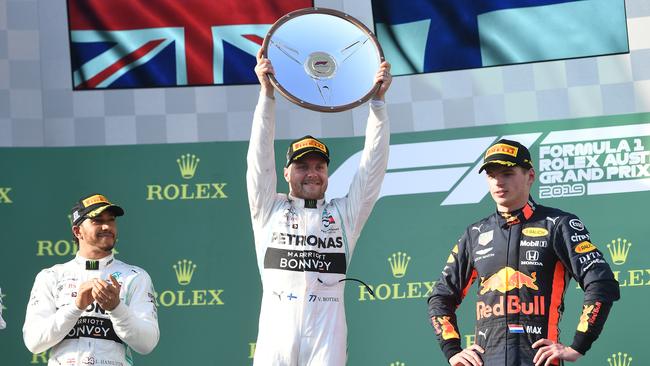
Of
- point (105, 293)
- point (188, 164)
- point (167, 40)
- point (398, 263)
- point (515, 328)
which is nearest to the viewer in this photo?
point (515, 328)

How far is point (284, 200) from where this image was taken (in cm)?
407

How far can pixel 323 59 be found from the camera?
4.03m

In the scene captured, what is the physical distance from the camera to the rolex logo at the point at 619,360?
537cm

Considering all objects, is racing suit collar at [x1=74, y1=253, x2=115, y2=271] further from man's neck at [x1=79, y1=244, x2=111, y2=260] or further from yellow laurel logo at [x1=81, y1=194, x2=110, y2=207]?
yellow laurel logo at [x1=81, y1=194, x2=110, y2=207]

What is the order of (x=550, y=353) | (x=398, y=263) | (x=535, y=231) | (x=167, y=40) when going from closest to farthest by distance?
(x=550, y=353)
(x=535, y=231)
(x=398, y=263)
(x=167, y=40)

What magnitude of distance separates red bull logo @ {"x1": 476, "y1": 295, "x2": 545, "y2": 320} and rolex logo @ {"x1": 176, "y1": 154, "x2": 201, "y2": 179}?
2465 millimetres

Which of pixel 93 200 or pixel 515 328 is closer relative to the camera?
pixel 515 328

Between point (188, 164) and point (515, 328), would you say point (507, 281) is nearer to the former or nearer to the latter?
point (515, 328)

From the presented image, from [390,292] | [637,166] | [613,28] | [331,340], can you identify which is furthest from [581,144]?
[331,340]

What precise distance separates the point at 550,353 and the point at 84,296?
1654 mm

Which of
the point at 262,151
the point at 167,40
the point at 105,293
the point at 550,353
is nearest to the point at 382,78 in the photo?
the point at 262,151

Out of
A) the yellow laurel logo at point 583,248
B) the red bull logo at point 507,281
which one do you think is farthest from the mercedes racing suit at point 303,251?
the yellow laurel logo at point 583,248

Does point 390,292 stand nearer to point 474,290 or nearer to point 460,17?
point 474,290

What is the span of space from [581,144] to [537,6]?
80 centimetres
